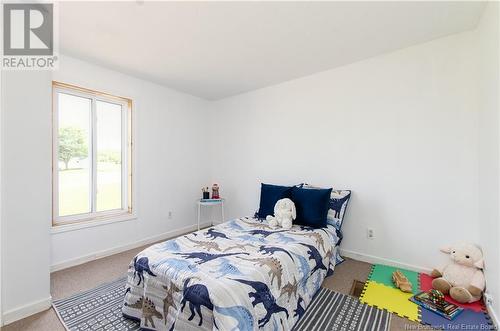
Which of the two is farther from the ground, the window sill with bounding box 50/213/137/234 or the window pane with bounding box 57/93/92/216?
the window pane with bounding box 57/93/92/216

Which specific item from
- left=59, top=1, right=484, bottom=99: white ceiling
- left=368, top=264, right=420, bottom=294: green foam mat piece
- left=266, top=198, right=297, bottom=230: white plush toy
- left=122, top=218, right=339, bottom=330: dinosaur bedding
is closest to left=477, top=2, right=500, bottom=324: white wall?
left=59, top=1, right=484, bottom=99: white ceiling

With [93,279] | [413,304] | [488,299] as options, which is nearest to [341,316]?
[413,304]

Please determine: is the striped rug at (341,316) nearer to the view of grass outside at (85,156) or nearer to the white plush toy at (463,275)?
the white plush toy at (463,275)

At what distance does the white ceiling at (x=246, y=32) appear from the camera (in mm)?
1890

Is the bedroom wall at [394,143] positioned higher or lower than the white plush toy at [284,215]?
higher

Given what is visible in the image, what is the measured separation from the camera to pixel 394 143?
2617mm

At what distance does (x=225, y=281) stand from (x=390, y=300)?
157 cm

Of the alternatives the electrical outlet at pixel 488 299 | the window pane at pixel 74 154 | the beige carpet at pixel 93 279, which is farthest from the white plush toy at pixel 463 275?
the window pane at pixel 74 154

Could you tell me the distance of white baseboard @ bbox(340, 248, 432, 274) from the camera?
2.47m

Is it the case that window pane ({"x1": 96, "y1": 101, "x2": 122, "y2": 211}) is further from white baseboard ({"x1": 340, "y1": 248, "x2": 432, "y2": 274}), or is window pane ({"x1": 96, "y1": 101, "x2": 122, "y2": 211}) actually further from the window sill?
white baseboard ({"x1": 340, "y1": 248, "x2": 432, "y2": 274})

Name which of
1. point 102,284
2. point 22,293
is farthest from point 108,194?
point 22,293

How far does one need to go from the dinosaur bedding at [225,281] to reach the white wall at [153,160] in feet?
5.05

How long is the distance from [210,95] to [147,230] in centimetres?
253

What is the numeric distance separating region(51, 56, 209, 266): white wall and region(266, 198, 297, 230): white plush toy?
6.24 feet
